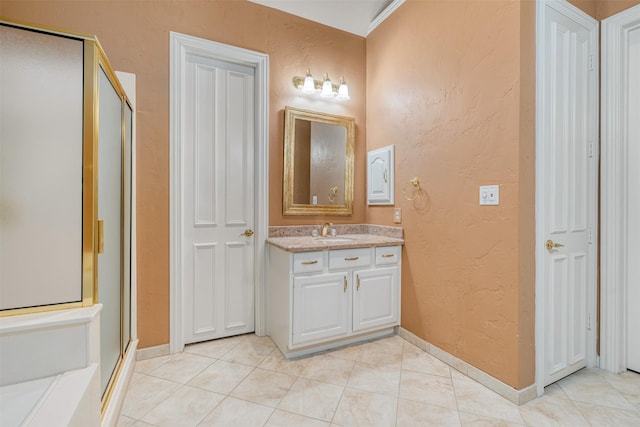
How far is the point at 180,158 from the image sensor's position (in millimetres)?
2289

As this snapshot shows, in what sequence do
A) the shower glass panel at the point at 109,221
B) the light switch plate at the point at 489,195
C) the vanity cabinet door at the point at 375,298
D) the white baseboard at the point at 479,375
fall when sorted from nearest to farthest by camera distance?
the shower glass panel at the point at 109,221 → the white baseboard at the point at 479,375 → the light switch plate at the point at 489,195 → the vanity cabinet door at the point at 375,298

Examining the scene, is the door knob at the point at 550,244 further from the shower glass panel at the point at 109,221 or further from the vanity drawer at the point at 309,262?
the shower glass panel at the point at 109,221

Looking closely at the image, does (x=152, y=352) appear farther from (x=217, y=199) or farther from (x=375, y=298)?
(x=375, y=298)

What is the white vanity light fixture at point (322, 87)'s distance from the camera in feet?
8.73

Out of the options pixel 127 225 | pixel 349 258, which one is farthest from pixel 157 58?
→ pixel 349 258

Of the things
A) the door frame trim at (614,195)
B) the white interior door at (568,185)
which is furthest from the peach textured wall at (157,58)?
the door frame trim at (614,195)

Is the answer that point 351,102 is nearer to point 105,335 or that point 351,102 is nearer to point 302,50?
point 302,50

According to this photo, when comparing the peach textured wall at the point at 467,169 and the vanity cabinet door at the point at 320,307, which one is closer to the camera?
the peach textured wall at the point at 467,169

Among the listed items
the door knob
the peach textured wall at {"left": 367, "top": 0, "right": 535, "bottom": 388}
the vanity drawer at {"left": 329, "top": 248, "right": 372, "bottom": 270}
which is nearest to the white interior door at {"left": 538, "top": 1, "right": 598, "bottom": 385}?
the door knob

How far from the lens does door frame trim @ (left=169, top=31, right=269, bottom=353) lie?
7.41 ft

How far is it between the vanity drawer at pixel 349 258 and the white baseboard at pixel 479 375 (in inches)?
28.6

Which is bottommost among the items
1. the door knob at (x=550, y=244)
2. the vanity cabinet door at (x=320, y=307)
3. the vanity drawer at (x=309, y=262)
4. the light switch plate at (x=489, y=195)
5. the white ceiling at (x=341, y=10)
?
the vanity cabinet door at (x=320, y=307)

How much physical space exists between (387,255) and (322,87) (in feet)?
5.34

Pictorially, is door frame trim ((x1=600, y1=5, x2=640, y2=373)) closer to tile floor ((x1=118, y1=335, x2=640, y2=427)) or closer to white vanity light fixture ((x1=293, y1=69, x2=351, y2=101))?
tile floor ((x1=118, y1=335, x2=640, y2=427))
